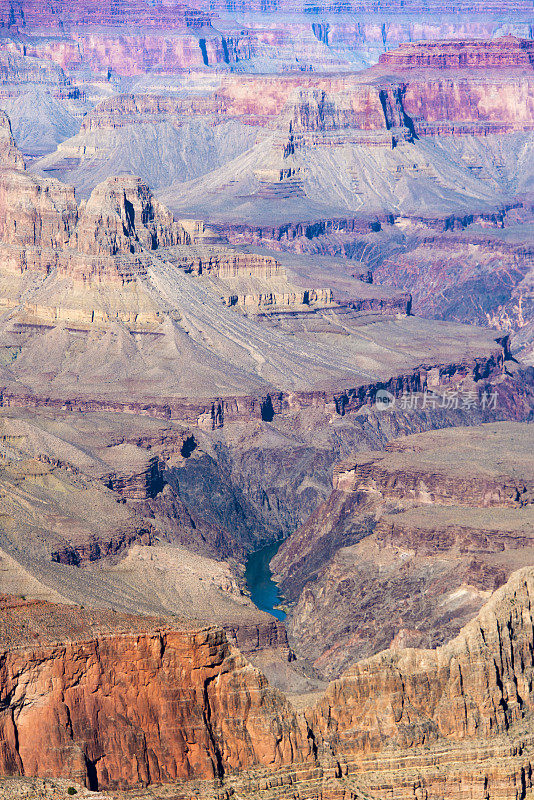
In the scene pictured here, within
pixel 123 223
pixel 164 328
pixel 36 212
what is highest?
pixel 123 223

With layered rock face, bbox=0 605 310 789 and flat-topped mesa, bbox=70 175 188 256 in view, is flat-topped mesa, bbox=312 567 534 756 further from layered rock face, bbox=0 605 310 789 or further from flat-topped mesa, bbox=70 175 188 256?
A: flat-topped mesa, bbox=70 175 188 256

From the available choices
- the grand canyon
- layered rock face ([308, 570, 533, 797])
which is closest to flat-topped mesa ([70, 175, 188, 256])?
the grand canyon

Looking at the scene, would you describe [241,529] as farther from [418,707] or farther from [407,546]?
[418,707]

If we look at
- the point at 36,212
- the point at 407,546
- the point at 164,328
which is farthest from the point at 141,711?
the point at 36,212

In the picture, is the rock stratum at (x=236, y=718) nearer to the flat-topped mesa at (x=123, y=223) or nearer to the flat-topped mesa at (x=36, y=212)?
the flat-topped mesa at (x=123, y=223)

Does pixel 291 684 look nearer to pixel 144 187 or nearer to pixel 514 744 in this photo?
pixel 514 744

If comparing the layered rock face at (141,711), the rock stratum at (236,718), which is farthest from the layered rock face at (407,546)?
the layered rock face at (141,711)

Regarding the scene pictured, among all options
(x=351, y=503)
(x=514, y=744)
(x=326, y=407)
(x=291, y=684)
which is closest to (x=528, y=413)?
(x=326, y=407)

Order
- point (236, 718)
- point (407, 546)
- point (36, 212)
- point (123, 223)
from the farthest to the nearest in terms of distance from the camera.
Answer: point (36, 212), point (123, 223), point (407, 546), point (236, 718)

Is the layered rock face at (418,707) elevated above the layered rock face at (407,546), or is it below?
above
